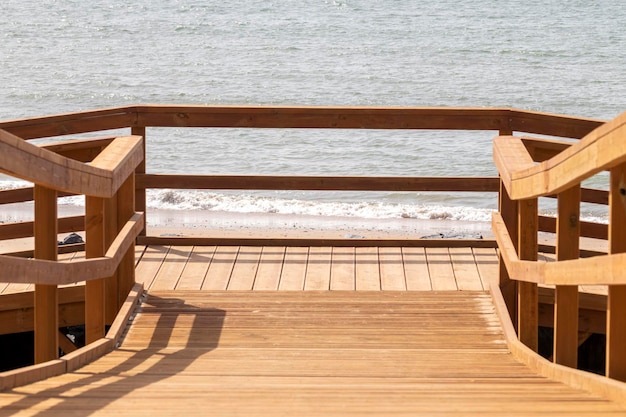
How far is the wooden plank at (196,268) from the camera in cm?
701

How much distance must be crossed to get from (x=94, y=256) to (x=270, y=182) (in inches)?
101

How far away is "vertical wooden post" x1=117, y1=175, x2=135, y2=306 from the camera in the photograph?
6.25 meters

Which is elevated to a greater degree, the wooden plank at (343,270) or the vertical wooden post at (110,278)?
the vertical wooden post at (110,278)

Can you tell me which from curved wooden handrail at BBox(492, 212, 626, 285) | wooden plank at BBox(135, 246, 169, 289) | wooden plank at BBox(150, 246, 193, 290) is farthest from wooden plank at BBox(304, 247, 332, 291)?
curved wooden handrail at BBox(492, 212, 626, 285)

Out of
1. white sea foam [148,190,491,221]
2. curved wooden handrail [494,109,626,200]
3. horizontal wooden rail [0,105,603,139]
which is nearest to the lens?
curved wooden handrail [494,109,626,200]

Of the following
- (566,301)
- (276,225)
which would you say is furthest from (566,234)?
(276,225)

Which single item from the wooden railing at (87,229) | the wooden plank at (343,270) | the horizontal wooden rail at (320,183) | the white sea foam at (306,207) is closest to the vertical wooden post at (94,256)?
the wooden railing at (87,229)

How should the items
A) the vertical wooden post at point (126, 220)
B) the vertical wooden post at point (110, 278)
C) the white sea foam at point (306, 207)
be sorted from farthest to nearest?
the white sea foam at point (306, 207)
the vertical wooden post at point (126, 220)
the vertical wooden post at point (110, 278)

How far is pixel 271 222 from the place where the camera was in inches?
645

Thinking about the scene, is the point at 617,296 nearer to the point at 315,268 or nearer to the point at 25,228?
the point at 315,268

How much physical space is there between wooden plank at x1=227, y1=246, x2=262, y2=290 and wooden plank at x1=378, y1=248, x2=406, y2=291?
853mm

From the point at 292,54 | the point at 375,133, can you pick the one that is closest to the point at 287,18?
the point at 292,54

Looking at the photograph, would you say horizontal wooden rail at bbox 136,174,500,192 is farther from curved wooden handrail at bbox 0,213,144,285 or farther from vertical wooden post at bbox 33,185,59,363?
vertical wooden post at bbox 33,185,59,363

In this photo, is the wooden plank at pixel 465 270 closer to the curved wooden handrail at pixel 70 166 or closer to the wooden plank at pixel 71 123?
the curved wooden handrail at pixel 70 166
